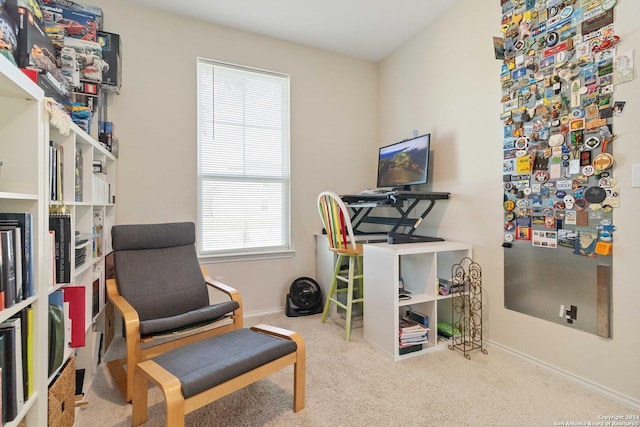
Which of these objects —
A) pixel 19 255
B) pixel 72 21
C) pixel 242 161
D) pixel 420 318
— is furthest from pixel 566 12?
pixel 72 21

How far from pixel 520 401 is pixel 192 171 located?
2.91 meters

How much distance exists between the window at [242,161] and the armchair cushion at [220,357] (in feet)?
4.75

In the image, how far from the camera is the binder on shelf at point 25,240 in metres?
1.08

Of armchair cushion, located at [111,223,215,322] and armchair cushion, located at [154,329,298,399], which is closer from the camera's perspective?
armchair cushion, located at [154,329,298,399]

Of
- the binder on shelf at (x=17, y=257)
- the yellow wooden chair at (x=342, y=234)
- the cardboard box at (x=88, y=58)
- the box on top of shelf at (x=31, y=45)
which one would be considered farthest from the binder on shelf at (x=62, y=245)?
the yellow wooden chair at (x=342, y=234)

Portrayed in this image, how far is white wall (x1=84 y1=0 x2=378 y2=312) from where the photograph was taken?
264 cm

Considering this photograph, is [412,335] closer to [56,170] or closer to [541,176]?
[541,176]

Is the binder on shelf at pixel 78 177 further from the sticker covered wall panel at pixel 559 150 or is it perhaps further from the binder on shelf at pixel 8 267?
the sticker covered wall panel at pixel 559 150

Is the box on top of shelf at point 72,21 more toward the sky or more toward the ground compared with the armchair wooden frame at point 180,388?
more toward the sky

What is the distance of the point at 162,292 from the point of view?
6.71ft

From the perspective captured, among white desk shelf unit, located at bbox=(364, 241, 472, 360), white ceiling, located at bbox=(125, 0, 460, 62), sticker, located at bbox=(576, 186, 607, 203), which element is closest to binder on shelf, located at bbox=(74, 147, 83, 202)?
white ceiling, located at bbox=(125, 0, 460, 62)

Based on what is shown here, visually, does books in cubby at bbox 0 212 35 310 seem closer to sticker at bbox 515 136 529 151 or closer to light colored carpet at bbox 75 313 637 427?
light colored carpet at bbox 75 313 637 427

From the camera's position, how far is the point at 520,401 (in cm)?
168

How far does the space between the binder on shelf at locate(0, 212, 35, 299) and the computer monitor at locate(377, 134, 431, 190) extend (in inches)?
99.2
